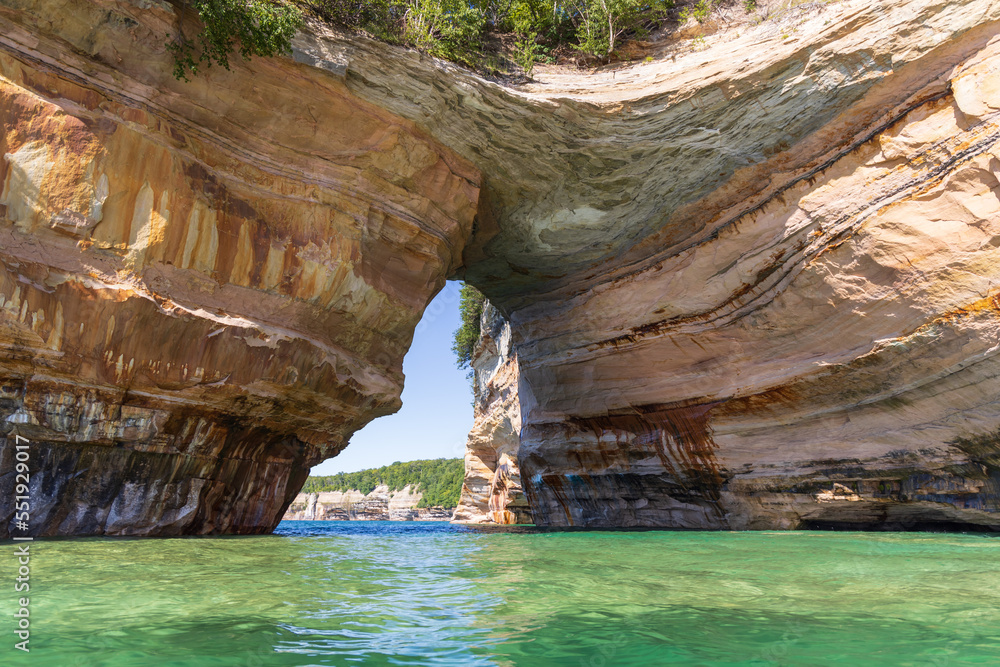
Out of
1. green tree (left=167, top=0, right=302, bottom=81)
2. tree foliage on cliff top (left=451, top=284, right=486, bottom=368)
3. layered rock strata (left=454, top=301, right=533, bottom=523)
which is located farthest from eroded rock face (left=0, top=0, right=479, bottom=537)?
tree foliage on cliff top (left=451, top=284, right=486, bottom=368)

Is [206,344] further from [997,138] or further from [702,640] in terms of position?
[997,138]

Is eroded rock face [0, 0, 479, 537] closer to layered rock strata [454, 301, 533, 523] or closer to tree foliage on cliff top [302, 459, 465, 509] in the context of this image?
layered rock strata [454, 301, 533, 523]

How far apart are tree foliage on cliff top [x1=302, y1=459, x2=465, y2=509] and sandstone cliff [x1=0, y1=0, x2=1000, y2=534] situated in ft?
208

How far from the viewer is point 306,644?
276 cm

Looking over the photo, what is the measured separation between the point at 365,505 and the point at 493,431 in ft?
211

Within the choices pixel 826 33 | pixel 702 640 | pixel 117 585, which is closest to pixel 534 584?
pixel 702 640

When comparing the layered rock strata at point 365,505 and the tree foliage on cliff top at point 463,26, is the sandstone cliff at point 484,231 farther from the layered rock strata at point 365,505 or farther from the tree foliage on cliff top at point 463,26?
the layered rock strata at point 365,505

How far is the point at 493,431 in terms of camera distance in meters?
27.8

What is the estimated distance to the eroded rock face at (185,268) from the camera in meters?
8.06

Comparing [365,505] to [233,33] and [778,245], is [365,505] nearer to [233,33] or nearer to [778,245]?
[778,245]

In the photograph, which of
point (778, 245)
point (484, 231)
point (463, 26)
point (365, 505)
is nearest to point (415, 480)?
point (365, 505)

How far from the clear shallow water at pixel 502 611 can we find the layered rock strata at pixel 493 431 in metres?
16.5

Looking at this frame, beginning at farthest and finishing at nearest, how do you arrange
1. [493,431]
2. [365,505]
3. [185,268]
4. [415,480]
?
[415,480]
[365,505]
[493,431]
[185,268]

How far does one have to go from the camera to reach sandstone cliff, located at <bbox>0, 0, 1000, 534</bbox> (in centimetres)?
845
